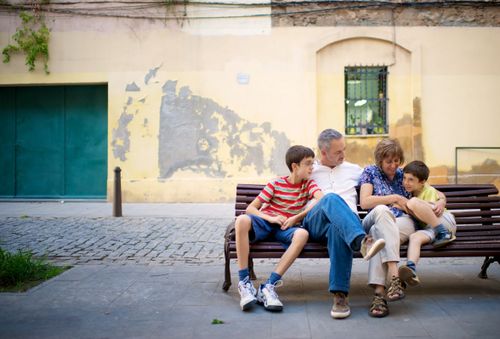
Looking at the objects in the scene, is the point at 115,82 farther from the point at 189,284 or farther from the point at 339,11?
the point at 189,284

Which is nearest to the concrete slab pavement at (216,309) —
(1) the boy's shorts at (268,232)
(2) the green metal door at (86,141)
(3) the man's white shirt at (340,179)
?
(1) the boy's shorts at (268,232)

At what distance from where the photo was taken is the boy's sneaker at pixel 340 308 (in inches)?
135

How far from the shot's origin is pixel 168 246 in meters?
6.24

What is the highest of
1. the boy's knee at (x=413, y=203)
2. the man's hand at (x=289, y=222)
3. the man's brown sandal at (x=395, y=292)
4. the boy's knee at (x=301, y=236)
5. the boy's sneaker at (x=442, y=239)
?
the boy's knee at (x=413, y=203)

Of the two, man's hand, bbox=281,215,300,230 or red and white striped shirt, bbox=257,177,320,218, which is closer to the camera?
man's hand, bbox=281,215,300,230

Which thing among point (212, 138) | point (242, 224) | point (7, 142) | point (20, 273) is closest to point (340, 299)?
point (242, 224)

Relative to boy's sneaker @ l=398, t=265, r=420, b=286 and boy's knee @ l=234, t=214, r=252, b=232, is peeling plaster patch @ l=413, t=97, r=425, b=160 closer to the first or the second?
boy's sneaker @ l=398, t=265, r=420, b=286

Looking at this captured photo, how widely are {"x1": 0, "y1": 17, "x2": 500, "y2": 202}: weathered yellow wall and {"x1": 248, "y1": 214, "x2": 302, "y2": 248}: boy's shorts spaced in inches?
294

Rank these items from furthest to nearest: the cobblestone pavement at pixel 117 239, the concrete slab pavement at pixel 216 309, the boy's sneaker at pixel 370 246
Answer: the cobblestone pavement at pixel 117 239 < the boy's sneaker at pixel 370 246 < the concrete slab pavement at pixel 216 309

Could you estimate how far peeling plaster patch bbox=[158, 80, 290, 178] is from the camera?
1147cm

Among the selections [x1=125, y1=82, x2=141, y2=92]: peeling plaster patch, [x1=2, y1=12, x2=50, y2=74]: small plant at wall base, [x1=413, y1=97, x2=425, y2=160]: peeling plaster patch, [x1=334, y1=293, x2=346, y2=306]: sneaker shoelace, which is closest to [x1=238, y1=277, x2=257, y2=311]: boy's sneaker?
[x1=334, y1=293, x2=346, y2=306]: sneaker shoelace

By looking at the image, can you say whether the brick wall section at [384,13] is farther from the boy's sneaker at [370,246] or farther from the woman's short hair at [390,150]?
the boy's sneaker at [370,246]

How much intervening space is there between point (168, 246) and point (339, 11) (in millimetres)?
7852

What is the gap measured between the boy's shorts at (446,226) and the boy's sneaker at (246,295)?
4.85 ft
